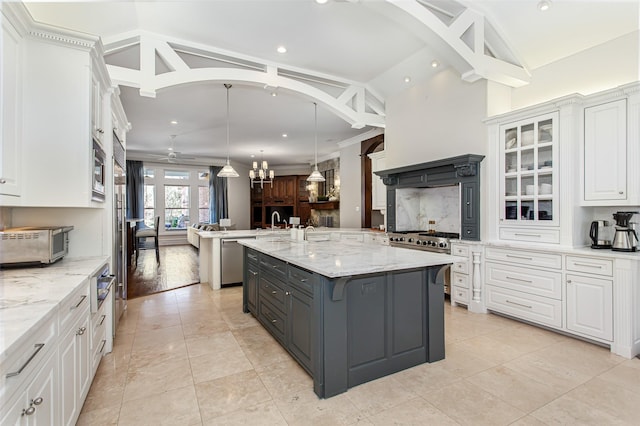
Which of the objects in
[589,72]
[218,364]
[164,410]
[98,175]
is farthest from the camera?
[589,72]

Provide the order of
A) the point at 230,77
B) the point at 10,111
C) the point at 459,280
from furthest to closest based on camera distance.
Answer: the point at 459,280, the point at 230,77, the point at 10,111

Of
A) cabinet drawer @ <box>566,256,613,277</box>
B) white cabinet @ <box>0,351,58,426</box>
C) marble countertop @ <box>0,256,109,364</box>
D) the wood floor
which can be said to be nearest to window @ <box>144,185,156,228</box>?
the wood floor

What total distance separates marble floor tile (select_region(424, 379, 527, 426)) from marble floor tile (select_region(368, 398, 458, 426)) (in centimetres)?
5

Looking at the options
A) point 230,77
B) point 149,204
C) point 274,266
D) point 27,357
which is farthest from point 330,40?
point 149,204

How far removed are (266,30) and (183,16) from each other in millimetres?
859

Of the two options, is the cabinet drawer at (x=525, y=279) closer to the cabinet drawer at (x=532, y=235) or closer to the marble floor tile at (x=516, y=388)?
the cabinet drawer at (x=532, y=235)

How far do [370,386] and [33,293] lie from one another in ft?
6.87

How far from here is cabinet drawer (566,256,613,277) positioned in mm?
2768

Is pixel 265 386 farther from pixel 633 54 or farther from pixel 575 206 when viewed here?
pixel 633 54

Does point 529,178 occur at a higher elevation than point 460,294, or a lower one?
higher

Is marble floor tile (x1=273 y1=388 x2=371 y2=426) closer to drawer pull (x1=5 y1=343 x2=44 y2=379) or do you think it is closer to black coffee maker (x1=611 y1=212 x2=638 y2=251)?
drawer pull (x1=5 y1=343 x2=44 y2=379)

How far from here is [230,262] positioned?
17.1 ft

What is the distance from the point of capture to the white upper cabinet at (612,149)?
281cm

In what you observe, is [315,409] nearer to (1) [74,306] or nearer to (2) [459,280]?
(1) [74,306]
